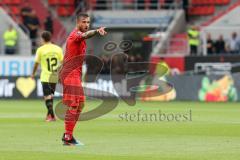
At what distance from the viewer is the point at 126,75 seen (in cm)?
3666

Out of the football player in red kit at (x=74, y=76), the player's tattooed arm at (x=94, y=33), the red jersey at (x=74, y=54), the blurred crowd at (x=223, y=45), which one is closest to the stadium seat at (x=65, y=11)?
the blurred crowd at (x=223, y=45)

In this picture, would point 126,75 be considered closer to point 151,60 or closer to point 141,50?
point 151,60

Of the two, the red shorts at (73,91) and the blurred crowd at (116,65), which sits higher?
the red shorts at (73,91)

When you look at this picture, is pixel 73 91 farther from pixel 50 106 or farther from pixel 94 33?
pixel 50 106

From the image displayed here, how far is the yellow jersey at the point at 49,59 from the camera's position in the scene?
75.3 ft

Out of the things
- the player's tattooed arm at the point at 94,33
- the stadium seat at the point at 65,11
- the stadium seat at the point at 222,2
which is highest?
the player's tattooed arm at the point at 94,33

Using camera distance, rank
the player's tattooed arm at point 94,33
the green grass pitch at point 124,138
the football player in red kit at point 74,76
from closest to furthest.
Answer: the green grass pitch at point 124,138 < the player's tattooed arm at point 94,33 < the football player in red kit at point 74,76

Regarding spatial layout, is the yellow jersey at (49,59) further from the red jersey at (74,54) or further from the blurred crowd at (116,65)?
the blurred crowd at (116,65)

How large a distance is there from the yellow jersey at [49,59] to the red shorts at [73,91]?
7.20 metres

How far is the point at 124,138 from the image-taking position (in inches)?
671

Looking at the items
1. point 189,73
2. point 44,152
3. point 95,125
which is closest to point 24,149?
point 44,152

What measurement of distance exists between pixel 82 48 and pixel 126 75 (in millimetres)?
21088

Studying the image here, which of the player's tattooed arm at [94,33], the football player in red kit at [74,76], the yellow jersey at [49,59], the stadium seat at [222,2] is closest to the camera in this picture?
the player's tattooed arm at [94,33]

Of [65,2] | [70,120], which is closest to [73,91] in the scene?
[70,120]
